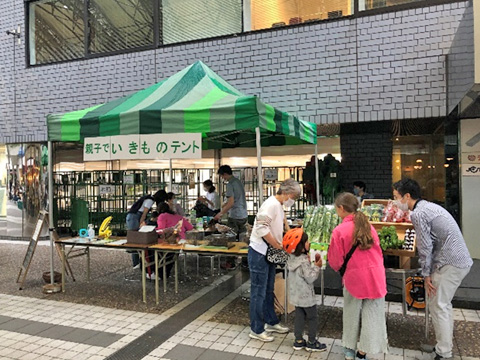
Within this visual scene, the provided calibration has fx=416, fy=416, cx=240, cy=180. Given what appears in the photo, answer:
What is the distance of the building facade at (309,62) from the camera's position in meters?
8.01

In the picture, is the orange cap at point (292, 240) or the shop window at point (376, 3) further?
the shop window at point (376, 3)

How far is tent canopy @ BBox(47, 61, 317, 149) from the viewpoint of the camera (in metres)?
5.26

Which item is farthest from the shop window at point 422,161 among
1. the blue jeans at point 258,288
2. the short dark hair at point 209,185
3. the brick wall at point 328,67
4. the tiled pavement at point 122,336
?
the blue jeans at point 258,288

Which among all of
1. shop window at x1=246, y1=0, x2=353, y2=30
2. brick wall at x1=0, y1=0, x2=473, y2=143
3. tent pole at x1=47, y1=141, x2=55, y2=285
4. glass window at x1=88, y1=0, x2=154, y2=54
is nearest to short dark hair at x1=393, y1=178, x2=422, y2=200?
brick wall at x1=0, y1=0, x2=473, y2=143

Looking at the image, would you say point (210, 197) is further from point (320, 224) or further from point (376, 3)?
point (320, 224)

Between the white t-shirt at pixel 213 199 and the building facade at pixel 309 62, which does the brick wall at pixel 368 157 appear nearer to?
the building facade at pixel 309 62

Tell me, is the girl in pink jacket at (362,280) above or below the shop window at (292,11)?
below

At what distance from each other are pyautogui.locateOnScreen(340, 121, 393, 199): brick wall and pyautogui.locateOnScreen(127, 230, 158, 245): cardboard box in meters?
4.77

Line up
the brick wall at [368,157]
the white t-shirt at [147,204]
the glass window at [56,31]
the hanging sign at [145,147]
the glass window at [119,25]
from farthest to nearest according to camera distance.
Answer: the glass window at [56,31], the glass window at [119,25], the brick wall at [368,157], the white t-shirt at [147,204], the hanging sign at [145,147]

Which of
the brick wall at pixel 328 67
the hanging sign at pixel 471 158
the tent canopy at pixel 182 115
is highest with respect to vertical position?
the brick wall at pixel 328 67

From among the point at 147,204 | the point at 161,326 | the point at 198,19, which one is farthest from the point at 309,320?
the point at 198,19

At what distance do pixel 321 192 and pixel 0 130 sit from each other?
31.9 feet

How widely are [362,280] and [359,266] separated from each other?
129mm

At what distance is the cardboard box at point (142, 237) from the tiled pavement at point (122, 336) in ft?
3.31
